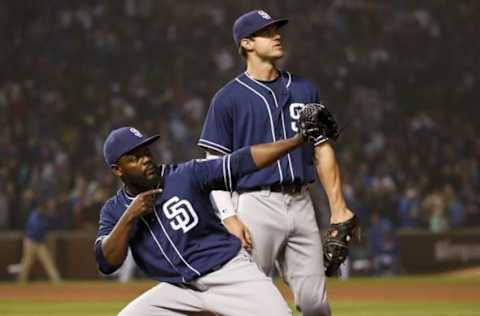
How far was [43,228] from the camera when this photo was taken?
15297 millimetres

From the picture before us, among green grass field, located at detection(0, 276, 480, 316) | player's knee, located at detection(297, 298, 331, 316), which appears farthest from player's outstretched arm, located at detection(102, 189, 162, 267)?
green grass field, located at detection(0, 276, 480, 316)

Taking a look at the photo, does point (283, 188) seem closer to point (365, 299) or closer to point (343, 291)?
point (365, 299)

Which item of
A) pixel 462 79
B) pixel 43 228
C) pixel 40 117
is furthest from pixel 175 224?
pixel 462 79

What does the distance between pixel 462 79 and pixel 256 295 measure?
18.0m

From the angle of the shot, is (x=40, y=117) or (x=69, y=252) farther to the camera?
(x=40, y=117)

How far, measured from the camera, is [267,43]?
514 cm

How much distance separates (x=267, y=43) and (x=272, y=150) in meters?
1.23

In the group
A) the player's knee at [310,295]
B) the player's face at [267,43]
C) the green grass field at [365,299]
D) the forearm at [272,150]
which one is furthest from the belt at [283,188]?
the green grass field at [365,299]

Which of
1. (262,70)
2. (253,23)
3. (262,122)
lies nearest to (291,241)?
(262,122)

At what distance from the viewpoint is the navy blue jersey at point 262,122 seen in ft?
16.2

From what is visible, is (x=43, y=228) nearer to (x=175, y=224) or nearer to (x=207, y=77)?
(x=207, y=77)

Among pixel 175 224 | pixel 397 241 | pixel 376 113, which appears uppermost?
pixel 175 224

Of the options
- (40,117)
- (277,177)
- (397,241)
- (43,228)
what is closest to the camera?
(277,177)

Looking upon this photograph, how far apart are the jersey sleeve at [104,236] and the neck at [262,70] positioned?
1.09m
